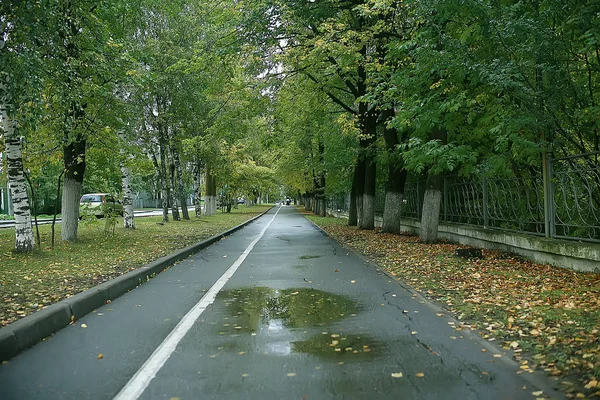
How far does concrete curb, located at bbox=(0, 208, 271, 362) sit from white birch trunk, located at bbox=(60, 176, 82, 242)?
580 cm

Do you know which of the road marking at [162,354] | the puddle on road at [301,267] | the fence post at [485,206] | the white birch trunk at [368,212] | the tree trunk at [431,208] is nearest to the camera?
the road marking at [162,354]

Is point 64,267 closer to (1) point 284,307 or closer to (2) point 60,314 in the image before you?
(2) point 60,314

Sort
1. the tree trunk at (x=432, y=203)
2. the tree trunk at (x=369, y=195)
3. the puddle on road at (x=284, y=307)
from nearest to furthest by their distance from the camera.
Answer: the puddle on road at (x=284, y=307)
the tree trunk at (x=432, y=203)
the tree trunk at (x=369, y=195)

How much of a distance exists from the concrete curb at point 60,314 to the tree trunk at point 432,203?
308 inches

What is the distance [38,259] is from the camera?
10383 mm

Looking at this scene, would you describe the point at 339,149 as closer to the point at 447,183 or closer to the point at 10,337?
the point at 447,183

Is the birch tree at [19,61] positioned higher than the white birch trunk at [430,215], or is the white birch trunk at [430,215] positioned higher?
the birch tree at [19,61]

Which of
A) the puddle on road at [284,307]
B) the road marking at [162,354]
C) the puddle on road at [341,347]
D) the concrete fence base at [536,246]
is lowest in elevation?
the puddle on road at [284,307]

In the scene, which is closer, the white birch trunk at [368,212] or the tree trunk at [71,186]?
the tree trunk at [71,186]

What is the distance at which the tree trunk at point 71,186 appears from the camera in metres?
13.7

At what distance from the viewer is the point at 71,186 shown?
13.8 m

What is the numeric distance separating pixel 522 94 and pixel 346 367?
6.52 metres

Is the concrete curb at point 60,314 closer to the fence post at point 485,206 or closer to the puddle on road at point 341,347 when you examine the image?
the puddle on road at point 341,347

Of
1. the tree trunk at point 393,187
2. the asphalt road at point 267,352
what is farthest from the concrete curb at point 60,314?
the tree trunk at point 393,187
